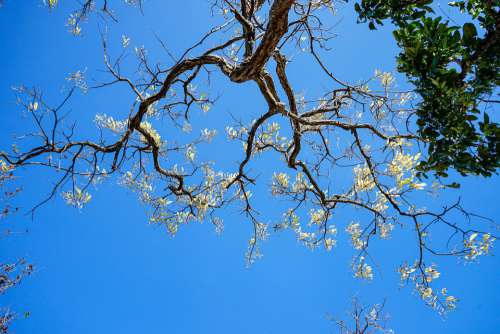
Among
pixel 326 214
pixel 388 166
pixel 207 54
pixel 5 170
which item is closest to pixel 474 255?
pixel 388 166

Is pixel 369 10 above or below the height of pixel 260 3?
below

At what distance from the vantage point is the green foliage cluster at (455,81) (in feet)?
5.82

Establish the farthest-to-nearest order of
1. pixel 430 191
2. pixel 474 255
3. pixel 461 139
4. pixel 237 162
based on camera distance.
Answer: pixel 237 162 < pixel 430 191 < pixel 474 255 < pixel 461 139

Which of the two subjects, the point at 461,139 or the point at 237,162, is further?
the point at 237,162

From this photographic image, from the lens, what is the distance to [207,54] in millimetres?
3846

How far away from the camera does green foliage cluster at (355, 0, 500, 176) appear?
1775mm

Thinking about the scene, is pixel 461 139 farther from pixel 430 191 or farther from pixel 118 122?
pixel 118 122

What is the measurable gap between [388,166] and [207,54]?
2.66 meters

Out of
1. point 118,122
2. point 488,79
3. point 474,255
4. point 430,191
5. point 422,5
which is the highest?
point 118,122

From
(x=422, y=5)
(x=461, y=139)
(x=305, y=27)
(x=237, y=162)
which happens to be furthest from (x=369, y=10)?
(x=237, y=162)

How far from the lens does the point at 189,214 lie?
A: 18.8 feet

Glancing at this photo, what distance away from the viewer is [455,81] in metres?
1.83

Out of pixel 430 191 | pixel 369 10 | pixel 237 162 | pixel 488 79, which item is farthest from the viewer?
pixel 237 162

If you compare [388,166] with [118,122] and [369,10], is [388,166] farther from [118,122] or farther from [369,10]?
[118,122]
